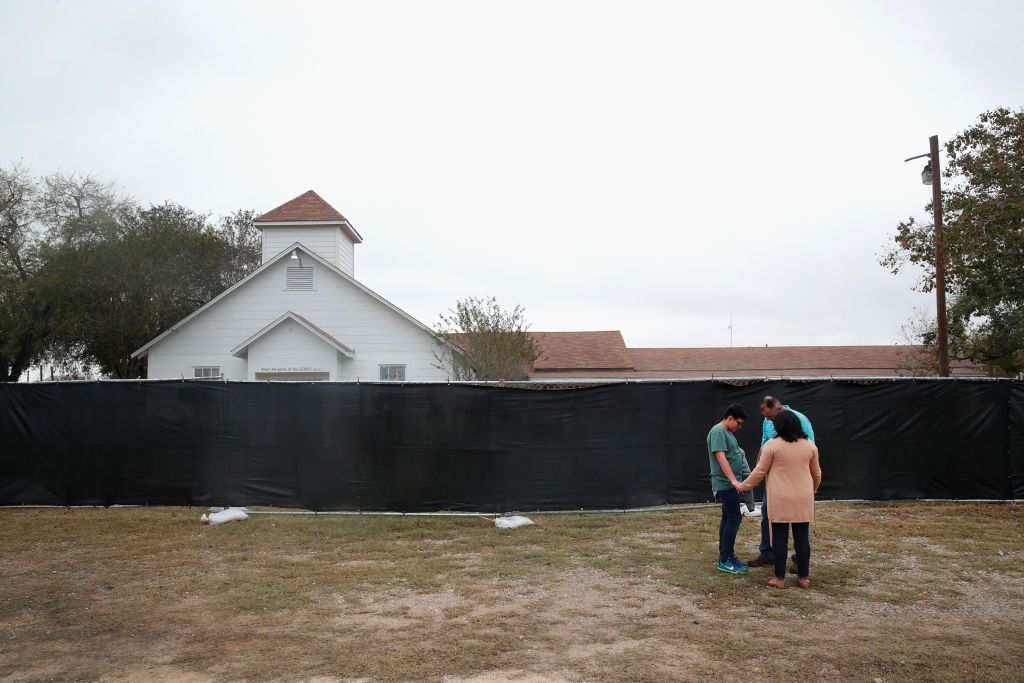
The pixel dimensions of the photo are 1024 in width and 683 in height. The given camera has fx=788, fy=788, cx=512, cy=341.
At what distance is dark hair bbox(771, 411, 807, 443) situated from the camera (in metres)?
7.36

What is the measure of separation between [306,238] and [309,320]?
4540mm

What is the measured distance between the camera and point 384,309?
2300 cm

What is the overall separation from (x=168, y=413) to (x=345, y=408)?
2853 mm

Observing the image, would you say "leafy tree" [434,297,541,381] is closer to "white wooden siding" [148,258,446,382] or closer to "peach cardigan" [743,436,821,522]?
"white wooden siding" [148,258,446,382]

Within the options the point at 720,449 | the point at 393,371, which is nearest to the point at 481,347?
the point at 393,371

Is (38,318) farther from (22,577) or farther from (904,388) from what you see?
(904,388)

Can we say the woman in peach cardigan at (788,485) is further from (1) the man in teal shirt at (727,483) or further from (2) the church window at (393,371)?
(2) the church window at (393,371)

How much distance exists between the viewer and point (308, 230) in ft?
86.1

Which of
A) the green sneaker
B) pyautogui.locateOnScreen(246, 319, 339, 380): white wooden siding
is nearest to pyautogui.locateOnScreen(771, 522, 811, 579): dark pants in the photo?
the green sneaker

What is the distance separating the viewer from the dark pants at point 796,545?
24.2 ft

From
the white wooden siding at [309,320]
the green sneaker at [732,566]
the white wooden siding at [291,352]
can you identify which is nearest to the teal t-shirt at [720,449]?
the green sneaker at [732,566]

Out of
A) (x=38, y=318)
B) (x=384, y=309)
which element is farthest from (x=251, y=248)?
(x=384, y=309)

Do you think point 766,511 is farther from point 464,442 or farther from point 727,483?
point 464,442

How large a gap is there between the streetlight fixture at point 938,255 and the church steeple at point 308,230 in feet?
55.5
